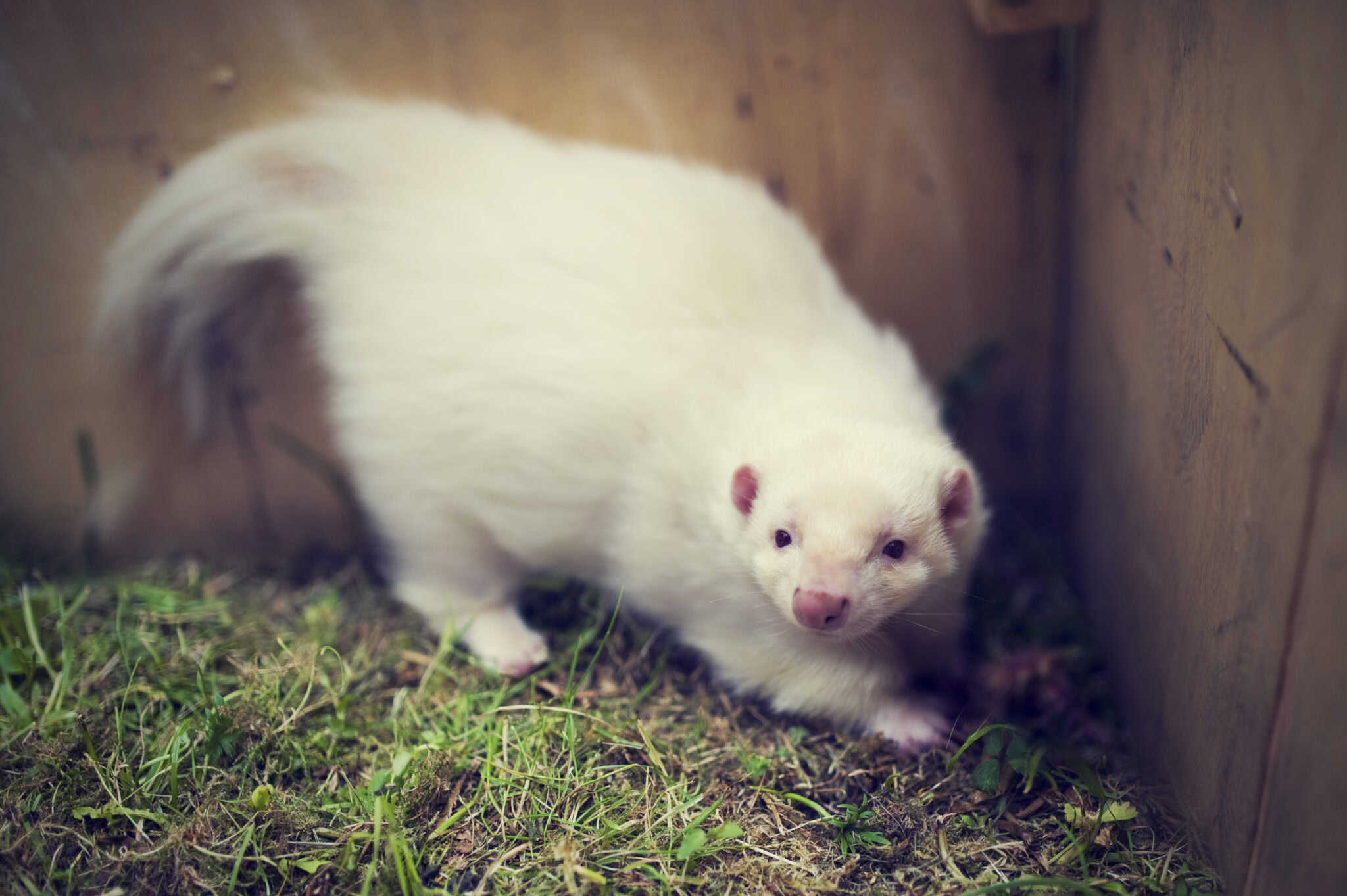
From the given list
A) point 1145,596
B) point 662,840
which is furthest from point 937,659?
point 662,840

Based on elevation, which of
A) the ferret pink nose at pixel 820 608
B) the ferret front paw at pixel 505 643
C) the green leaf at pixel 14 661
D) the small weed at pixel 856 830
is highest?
the ferret pink nose at pixel 820 608

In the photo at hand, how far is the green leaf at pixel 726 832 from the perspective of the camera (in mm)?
2637

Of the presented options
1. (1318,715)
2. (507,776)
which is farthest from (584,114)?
(1318,715)

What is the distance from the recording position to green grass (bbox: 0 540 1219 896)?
2557 millimetres

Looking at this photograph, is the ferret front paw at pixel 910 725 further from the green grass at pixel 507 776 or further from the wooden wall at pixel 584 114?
the wooden wall at pixel 584 114

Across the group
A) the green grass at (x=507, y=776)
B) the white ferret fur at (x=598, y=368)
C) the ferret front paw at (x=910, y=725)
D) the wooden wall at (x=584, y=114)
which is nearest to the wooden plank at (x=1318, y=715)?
the green grass at (x=507, y=776)

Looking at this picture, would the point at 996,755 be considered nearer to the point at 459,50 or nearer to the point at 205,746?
the point at 205,746

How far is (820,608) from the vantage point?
2473 millimetres

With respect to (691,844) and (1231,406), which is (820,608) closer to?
(691,844)

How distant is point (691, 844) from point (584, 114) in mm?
2347

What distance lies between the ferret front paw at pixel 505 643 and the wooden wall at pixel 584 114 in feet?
3.79

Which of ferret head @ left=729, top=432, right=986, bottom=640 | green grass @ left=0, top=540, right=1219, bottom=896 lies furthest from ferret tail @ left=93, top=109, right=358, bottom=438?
ferret head @ left=729, top=432, right=986, bottom=640

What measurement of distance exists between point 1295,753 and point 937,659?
1349 millimetres

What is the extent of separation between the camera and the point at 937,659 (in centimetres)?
322
